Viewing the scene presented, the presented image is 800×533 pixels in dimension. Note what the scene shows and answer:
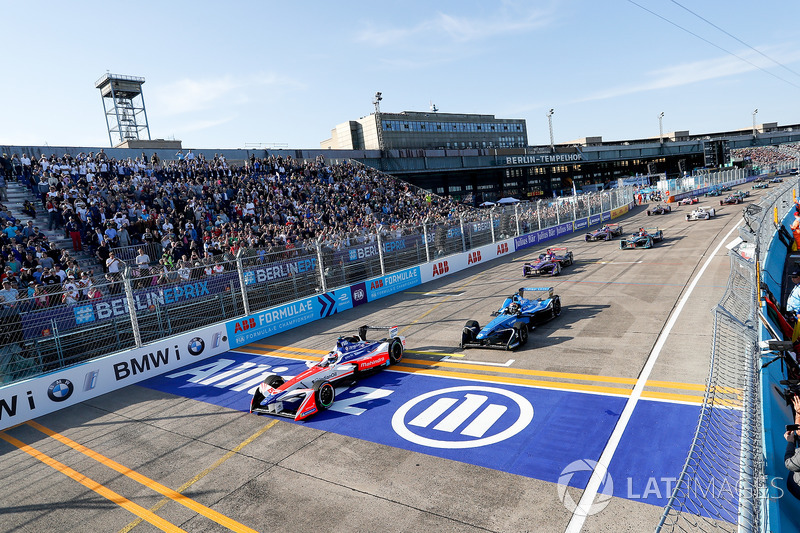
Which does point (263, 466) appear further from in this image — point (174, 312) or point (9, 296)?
point (9, 296)

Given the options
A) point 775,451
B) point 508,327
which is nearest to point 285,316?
point 508,327

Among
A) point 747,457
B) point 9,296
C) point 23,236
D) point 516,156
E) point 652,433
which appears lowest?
point 652,433

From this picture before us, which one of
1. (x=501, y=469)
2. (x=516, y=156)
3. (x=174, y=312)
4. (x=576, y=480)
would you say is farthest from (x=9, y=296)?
(x=516, y=156)

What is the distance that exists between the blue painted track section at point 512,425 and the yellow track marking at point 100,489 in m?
2.67

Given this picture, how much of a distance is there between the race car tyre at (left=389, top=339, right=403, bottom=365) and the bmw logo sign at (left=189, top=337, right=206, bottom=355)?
5.72m

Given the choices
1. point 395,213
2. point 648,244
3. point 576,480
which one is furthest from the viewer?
point 395,213

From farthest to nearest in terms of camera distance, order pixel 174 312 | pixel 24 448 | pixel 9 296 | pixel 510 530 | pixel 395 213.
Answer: pixel 395 213 < pixel 174 312 < pixel 9 296 < pixel 24 448 < pixel 510 530

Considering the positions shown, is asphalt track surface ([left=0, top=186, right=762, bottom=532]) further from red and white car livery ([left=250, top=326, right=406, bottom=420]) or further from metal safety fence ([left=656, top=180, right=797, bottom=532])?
metal safety fence ([left=656, top=180, right=797, bottom=532])

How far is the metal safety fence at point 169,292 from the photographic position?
1031 centimetres

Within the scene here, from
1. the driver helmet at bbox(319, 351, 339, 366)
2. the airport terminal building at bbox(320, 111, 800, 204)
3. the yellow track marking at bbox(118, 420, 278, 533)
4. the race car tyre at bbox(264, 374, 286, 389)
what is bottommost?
the yellow track marking at bbox(118, 420, 278, 533)

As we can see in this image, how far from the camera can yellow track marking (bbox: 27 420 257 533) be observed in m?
5.63

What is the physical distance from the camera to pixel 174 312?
12.8 m

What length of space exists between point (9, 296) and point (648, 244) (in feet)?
81.4

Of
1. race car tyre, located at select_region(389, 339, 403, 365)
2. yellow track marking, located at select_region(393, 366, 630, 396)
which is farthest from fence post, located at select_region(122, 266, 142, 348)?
yellow track marking, located at select_region(393, 366, 630, 396)
